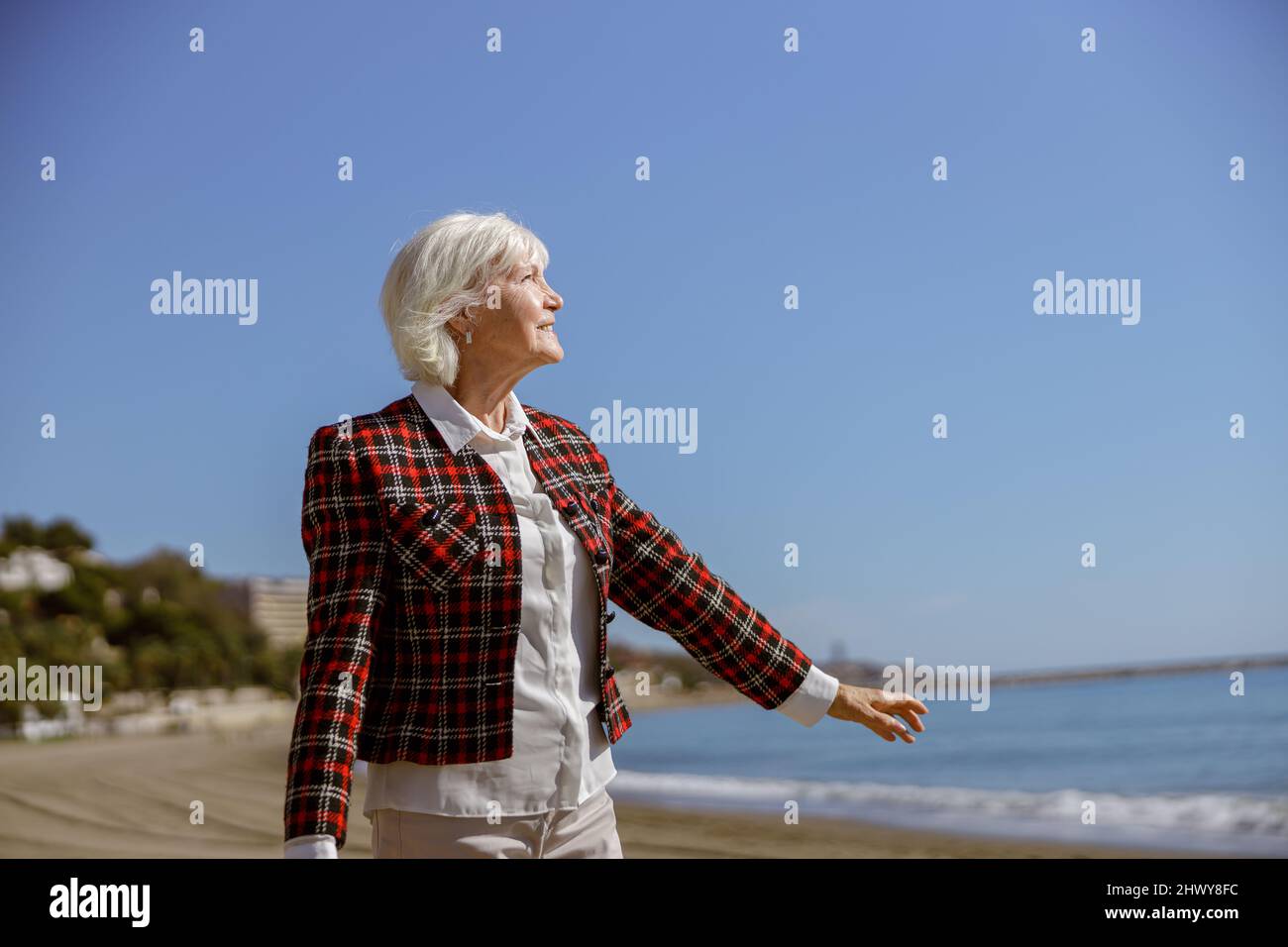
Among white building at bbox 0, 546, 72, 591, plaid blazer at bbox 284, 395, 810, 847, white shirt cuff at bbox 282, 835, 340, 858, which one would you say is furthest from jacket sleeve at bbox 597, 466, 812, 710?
white building at bbox 0, 546, 72, 591

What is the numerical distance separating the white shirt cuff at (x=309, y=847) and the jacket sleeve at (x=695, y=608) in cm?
66

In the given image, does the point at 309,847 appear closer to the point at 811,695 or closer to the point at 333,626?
the point at 333,626

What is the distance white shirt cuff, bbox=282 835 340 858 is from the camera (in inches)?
62.4

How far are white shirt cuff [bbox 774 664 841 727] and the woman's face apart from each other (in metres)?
0.70

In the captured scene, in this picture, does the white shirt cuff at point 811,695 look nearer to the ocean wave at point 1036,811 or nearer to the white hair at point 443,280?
the white hair at point 443,280

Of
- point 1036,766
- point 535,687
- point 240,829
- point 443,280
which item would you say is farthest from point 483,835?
point 1036,766

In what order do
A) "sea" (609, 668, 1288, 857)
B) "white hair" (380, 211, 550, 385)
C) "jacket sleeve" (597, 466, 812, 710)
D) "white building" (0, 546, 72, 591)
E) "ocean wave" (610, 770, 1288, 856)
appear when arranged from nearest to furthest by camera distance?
"white hair" (380, 211, 550, 385), "jacket sleeve" (597, 466, 812, 710), "ocean wave" (610, 770, 1288, 856), "sea" (609, 668, 1288, 857), "white building" (0, 546, 72, 591)

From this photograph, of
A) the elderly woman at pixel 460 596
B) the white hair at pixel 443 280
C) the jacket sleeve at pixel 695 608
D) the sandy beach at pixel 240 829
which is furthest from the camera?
the sandy beach at pixel 240 829

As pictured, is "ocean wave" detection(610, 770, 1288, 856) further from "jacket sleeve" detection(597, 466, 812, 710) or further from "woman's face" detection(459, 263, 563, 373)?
"woman's face" detection(459, 263, 563, 373)

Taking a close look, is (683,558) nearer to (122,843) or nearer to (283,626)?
(122,843)

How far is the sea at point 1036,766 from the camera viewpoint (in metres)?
10.3

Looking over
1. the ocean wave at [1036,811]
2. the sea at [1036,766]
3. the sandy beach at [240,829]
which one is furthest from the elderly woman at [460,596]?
the ocean wave at [1036,811]

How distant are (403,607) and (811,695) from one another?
30.2 inches
